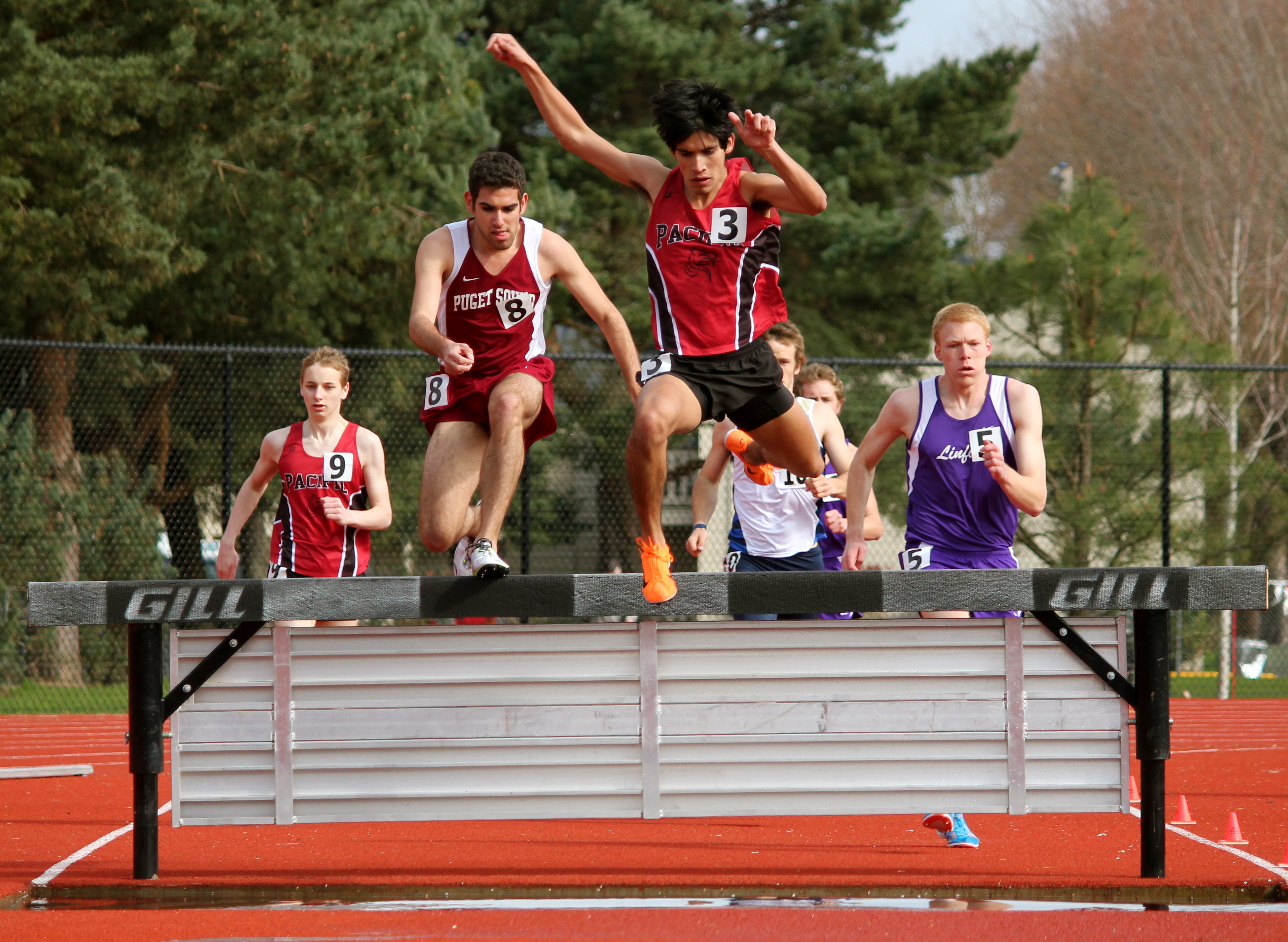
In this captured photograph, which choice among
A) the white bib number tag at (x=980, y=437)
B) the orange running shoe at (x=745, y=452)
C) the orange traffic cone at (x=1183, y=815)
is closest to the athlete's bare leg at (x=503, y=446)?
the orange running shoe at (x=745, y=452)

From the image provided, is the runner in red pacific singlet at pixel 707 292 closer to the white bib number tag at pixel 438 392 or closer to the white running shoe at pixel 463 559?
the white running shoe at pixel 463 559

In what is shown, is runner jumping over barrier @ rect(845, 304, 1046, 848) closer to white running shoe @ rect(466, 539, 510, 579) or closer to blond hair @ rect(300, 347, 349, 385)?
white running shoe @ rect(466, 539, 510, 579)

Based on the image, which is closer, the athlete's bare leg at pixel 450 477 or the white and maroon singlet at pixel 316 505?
the athlete's bare leg at pixel 450 477

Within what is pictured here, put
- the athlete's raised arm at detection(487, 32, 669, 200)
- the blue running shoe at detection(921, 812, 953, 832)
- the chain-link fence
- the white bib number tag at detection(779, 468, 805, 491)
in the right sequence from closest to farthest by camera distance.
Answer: the athlete's raised arm at detection(487, 32, 669, 200), the blue running shoe at detection(921, 812, 953, 832), the white bib number tag at detection(779, 468, 805, 491), the chain-link fence

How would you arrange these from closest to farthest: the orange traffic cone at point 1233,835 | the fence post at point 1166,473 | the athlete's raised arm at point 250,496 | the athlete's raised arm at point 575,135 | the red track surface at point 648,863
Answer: the red track surface at point 648,863
the athlete's raised arm at point 575,135
the orange traffic cone at point 1233,835
the athlete's raised arm at point 250,496
the fence post at point 1166,473

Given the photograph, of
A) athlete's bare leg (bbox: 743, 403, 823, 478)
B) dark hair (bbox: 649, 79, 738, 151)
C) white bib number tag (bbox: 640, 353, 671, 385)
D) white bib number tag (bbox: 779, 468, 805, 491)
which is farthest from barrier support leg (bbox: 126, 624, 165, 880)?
white bib number tag (bbox: 779, 468, 805, 491)

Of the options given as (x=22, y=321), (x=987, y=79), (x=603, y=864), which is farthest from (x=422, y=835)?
(x=987, y=79)

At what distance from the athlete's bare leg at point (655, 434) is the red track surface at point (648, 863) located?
4.10 ft

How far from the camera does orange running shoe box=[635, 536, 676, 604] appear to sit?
4.38m

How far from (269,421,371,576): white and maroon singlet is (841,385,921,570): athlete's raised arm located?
264 centimetres

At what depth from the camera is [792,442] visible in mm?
4770

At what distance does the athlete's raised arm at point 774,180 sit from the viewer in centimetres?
428

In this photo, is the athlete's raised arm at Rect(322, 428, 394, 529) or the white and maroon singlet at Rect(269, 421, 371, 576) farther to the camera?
the white and maroon singlet at Rect(269, 421, 371, 576)

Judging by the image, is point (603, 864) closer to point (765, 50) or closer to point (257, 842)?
point (257, 842)
